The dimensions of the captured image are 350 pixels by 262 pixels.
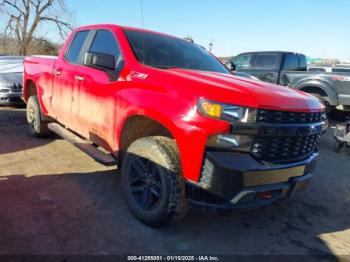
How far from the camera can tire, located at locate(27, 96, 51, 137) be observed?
586 cm

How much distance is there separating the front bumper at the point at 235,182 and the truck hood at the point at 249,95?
43cm

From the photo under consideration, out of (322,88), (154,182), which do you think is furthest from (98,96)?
(322,88)

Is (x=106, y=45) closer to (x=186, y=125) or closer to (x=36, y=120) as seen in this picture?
(x=186, y=125)

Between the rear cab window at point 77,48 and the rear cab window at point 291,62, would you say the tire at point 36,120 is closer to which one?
the rear cab window at point 77,48

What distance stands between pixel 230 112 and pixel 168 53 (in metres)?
1.66

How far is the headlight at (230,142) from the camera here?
2.76m

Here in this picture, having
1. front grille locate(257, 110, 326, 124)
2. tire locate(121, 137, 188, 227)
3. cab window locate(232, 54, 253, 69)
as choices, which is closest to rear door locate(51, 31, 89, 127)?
tire locate(121, 137, 188, 227)

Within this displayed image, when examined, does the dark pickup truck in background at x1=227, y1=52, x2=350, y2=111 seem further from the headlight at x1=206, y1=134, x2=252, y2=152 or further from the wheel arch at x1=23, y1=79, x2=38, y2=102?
the headlight at x1=206, y1=134, x2=252, y2=152

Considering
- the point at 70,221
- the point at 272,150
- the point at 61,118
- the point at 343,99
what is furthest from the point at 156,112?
the point at 343,99

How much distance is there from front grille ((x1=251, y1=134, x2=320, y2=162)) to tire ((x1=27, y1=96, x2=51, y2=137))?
414cm

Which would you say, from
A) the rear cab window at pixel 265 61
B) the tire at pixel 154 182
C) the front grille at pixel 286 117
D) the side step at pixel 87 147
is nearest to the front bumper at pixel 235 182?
the tire at pixel 154 182

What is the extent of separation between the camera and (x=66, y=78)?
4.65 metres

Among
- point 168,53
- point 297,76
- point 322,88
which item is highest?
point 168,53

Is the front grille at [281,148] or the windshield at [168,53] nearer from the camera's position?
the front grille at [281,148]
